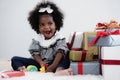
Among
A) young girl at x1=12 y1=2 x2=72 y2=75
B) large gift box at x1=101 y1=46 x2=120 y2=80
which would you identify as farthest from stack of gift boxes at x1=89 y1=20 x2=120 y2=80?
young girl at x1=12 y1=2 x2=72 y2=75

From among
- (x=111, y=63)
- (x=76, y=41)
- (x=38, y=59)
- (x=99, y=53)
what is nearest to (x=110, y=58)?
(x=111, y=63)

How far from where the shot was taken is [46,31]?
1142 millimetres

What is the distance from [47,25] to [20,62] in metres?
0.23

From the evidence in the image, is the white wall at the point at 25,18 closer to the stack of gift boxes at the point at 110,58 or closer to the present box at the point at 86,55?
the present box at the point at 86,55

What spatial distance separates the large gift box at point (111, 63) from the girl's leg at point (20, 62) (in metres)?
0.41

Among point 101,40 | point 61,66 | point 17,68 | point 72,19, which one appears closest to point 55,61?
point 61,66

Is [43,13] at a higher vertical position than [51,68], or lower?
higher

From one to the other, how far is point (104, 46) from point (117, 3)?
1109mm

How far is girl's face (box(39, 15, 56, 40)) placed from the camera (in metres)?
1.14

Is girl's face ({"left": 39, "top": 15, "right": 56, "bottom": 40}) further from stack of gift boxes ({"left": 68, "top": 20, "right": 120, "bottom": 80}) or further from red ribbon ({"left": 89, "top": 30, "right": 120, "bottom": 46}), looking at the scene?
red ribbon ({"left": 89, "top": 30, "right": 120, "bottom": 46})

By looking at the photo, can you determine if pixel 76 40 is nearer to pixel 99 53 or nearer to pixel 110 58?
pixel 99 53

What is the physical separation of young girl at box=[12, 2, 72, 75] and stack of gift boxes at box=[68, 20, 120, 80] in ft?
0.23

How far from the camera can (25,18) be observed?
A: 1962 mm

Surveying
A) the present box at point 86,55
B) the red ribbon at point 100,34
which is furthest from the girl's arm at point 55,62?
the red ribbon at point 100,34
